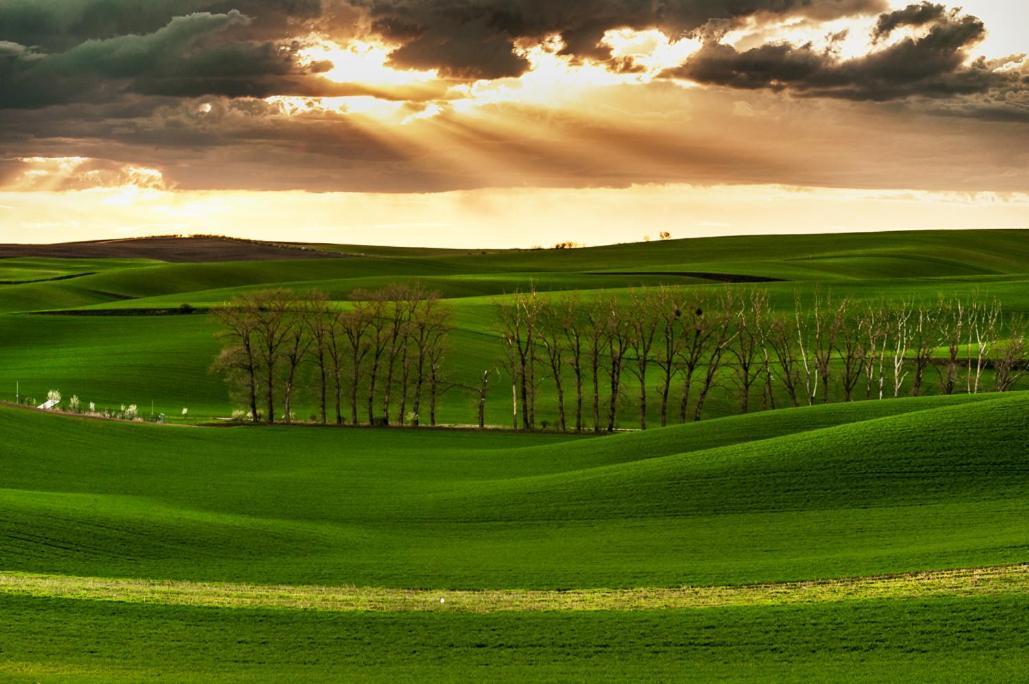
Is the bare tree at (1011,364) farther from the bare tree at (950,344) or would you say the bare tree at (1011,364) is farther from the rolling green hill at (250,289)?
the rolling green hill at (250,289)

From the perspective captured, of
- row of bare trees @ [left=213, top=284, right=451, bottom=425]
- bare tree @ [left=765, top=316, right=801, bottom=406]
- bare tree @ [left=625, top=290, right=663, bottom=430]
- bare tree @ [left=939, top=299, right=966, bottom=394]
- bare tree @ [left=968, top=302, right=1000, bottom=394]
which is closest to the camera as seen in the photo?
bare tree @ [left=939, top=299, right=966, bottom=394]

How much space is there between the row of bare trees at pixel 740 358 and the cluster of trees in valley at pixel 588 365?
0.74 ft

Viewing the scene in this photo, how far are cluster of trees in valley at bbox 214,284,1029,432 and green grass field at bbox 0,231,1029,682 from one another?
4124mm

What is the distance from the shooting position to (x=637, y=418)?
8162cm

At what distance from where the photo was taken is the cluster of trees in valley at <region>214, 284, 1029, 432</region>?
77.9 metres

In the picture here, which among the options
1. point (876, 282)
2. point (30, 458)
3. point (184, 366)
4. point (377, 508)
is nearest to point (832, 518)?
point (377, 508)

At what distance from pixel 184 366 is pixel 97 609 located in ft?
215

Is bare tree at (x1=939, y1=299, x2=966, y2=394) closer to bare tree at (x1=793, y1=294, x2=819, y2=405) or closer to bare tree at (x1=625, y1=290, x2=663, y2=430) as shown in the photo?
bare tree at (x1=793, y1=294, x2=819, y2=405)

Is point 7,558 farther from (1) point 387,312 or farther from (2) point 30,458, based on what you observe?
(1) point 387,312

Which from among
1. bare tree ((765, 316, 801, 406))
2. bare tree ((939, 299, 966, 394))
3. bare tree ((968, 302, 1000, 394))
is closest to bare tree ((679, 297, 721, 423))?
bare tree ((765, 316, 801, 406))

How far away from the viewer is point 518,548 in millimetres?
39500

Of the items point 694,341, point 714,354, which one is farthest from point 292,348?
point 714,354

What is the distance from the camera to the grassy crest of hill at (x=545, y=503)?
3459 cm

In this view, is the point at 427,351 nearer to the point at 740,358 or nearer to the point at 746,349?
the point at 740,358
